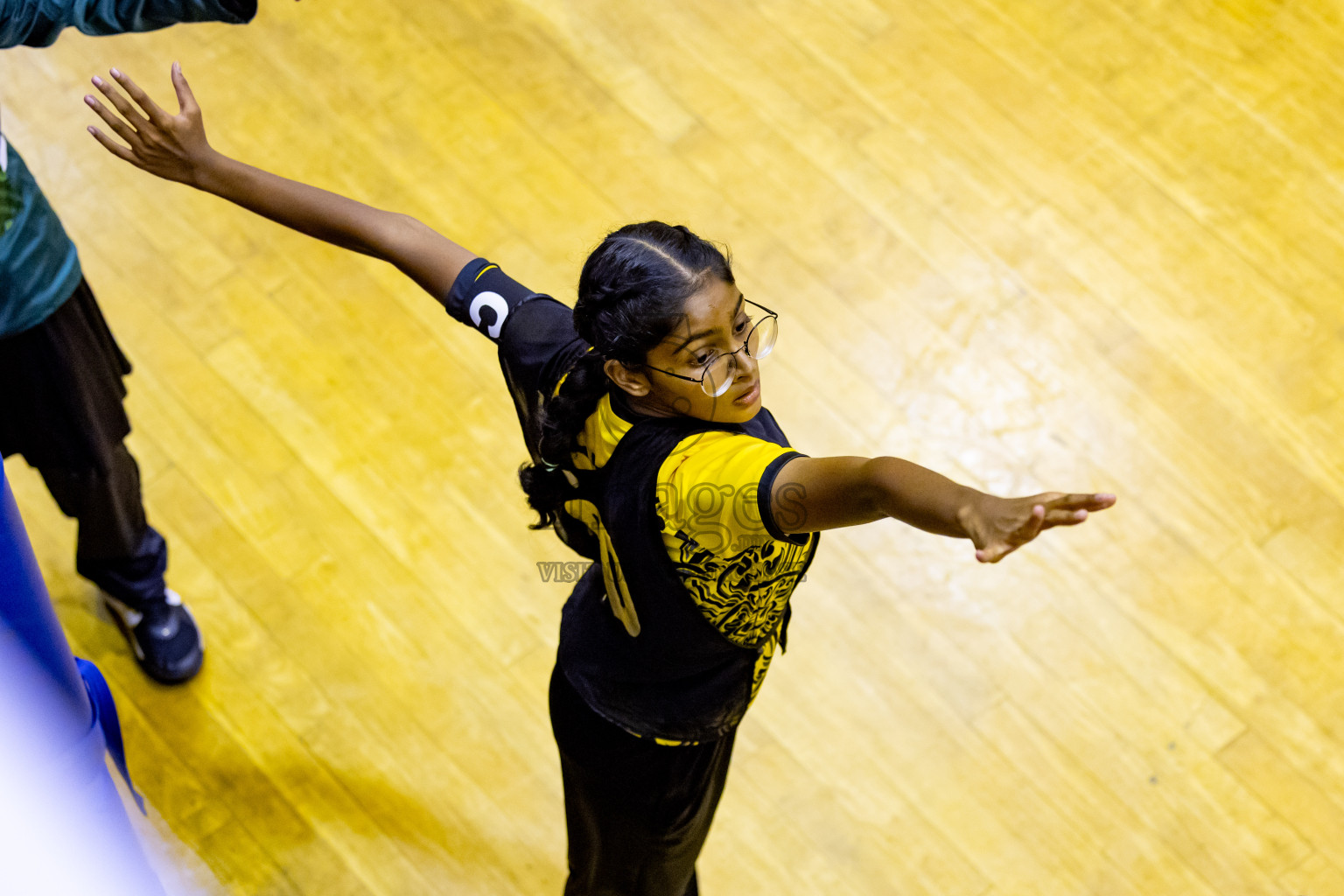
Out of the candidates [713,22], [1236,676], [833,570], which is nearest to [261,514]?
[833,570]

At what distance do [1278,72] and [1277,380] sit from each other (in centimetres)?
90

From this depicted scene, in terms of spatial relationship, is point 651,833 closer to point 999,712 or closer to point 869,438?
point 999,712

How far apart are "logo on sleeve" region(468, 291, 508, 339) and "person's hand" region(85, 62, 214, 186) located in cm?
41

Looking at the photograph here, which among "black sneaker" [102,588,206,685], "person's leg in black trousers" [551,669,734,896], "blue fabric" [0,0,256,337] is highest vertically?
"blue fabric" [0,0,256,337]

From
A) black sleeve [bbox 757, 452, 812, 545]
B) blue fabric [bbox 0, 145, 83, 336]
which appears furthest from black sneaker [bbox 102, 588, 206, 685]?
black sleeve [bbox 757, 452, 812, 545]

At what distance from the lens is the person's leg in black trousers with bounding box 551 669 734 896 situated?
5.62ft

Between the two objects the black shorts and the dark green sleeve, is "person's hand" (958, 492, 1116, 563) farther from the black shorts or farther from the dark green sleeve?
the black shorts

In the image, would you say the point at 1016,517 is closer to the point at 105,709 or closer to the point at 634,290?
the point at 634,290

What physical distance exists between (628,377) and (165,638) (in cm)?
151

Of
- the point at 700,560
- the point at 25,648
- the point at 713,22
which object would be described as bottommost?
the point at 713,22

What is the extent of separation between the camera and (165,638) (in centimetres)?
244

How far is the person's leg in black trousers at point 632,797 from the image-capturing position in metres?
1.71

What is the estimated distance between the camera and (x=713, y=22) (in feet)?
10.8

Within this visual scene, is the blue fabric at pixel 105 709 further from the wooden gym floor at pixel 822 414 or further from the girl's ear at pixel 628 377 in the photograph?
the wooden gym floor at pixel 822 414
